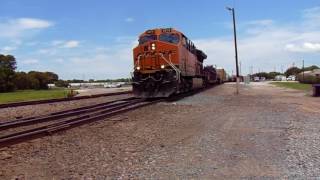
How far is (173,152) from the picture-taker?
909 centimetres

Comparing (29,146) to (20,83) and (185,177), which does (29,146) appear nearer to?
(185,177)

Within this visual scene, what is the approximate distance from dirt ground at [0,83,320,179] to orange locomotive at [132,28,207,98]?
1024cm

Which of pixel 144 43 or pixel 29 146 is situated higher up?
pixel 144 43

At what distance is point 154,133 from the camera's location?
11.8 meters

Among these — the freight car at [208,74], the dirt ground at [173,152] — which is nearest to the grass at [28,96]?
the freight car at [208,74]

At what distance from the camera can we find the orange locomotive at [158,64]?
24375mm

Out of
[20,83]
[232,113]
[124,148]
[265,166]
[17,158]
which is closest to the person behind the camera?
[265,166]

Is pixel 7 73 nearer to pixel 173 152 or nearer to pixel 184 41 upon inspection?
pixel 184 41

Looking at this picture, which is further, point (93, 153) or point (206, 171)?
point (93, 153)

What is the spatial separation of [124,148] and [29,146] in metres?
2.04

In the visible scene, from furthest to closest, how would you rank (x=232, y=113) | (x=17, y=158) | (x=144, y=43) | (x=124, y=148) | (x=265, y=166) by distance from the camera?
(x=144, y=43), (x=232, y=113), (x=124, y=148), (x=17, y=158), (x=265, y=166)

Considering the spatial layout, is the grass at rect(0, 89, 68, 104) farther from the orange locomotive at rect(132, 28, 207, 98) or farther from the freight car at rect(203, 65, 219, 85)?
the freight car at rect(203, 65, 219, 85)

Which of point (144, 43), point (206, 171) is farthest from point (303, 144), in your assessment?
point (144, 43)

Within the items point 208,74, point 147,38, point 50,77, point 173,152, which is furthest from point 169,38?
point 50,77
